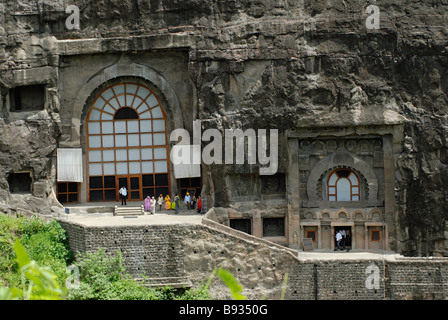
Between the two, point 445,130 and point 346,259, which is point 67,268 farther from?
point 445,130

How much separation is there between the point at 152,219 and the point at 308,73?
946 centimetres

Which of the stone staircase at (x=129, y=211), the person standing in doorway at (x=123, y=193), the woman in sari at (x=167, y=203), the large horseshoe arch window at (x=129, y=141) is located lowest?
the stone staircase at (x=129, y=211)

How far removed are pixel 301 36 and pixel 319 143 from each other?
4.92 metres

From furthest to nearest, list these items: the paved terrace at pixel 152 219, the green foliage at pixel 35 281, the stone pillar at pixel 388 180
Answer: the stone pillar at pixel 388 180
the paved terrace at pixel 152 219
the green foliage at pixel 35 281

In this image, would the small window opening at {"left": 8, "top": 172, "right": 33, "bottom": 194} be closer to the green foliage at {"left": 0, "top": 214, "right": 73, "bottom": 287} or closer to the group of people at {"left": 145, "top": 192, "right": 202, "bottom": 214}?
the green foliage at {"left": 0, "top": 214, "right": 73, "bottom": 287}

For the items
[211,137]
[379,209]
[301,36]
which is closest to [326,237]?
[379,209]

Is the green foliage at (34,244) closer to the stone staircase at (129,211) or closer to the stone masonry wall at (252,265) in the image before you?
the stone masonry wall at (252,265)

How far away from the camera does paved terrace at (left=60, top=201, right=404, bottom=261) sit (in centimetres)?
2528

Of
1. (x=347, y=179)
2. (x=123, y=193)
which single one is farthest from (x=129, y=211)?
(x=347, y=179)

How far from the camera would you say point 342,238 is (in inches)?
1130

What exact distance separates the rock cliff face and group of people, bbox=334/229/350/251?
2194 mm

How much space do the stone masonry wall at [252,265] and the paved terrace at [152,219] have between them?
47 cm

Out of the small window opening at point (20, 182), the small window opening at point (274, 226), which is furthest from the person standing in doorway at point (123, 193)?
the small window opening at point (274, 226)

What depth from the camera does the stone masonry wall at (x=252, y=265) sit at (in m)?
24.5
